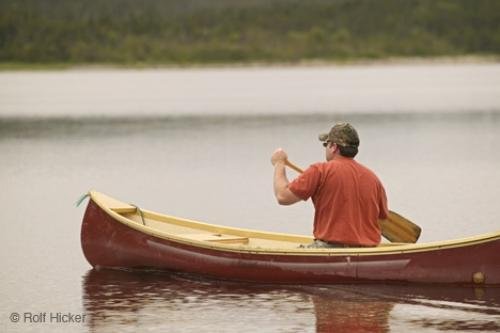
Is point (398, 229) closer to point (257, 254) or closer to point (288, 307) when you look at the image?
point (257, 254)

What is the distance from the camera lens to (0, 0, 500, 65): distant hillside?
16225 centimetres

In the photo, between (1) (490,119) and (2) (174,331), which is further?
(1) (490,119)

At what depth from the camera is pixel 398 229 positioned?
1457 centimetres

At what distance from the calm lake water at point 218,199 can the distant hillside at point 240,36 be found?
104300 millimetres

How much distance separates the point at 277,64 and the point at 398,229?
6440 inches

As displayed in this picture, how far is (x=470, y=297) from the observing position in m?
13.2

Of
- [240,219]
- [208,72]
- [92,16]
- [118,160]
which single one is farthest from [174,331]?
[92,16]

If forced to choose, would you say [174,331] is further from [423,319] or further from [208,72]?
[208,72]

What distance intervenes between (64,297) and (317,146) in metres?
20.5

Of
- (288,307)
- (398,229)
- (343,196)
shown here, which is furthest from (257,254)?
(398,229)

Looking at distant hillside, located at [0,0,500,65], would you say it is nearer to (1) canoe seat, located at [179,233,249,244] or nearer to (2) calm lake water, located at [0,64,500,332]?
(2) calm lake water, located at [0,64,500,332]

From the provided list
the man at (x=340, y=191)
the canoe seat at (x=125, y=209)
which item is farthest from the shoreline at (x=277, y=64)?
the man at (x=340, y=191)

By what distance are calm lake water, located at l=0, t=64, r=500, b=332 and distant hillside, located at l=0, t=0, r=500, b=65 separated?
342ft

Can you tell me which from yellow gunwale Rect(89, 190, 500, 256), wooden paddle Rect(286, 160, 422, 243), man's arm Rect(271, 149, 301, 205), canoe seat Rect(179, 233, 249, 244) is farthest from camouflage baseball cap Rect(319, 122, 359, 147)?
canoe seat Rect(179, 233, 249, 244)
